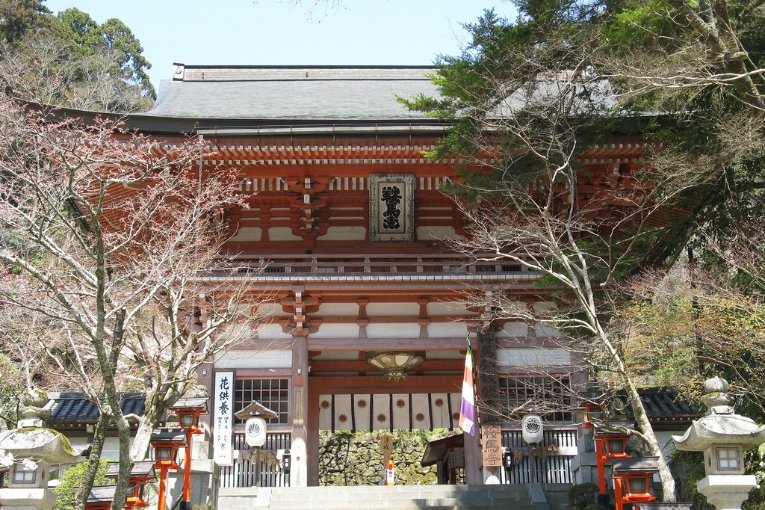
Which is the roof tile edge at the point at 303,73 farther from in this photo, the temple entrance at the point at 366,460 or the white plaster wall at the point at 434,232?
the temple entrance at the point at 366,460

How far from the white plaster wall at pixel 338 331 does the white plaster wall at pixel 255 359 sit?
2.39ft

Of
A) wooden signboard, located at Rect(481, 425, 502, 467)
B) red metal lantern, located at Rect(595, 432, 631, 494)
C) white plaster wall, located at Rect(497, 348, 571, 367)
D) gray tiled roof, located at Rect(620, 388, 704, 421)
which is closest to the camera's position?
red metal lantern, located at Rect(595, 432, 631, 494)

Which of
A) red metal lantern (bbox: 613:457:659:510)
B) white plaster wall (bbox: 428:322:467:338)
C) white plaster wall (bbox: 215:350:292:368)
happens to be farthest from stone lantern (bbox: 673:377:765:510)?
white plaster wall (bbox: 215:350:292:368)

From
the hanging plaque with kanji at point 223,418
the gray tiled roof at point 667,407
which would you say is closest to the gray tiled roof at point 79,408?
the hanging plaque with kanji at point 223,418

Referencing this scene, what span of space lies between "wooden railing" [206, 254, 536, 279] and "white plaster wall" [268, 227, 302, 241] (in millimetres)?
535

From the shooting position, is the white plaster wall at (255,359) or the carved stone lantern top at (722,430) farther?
the white plaster wall at (255,359)

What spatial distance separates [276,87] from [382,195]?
24.2ft

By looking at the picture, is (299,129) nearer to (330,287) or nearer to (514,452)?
(330,287)

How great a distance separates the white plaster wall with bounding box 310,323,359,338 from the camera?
52.5ft

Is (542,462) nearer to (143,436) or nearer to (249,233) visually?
(249,233)

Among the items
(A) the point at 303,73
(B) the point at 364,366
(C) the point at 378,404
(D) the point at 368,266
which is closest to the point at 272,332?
(D) the point at 368,266

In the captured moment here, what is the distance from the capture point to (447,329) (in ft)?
52.7

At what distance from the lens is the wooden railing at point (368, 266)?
49.9ft

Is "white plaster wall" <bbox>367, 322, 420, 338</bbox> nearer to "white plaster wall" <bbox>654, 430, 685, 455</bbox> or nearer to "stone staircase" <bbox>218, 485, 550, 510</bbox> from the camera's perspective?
"stone staircase" <bbox>218, 485, 550, 510</bbox>
